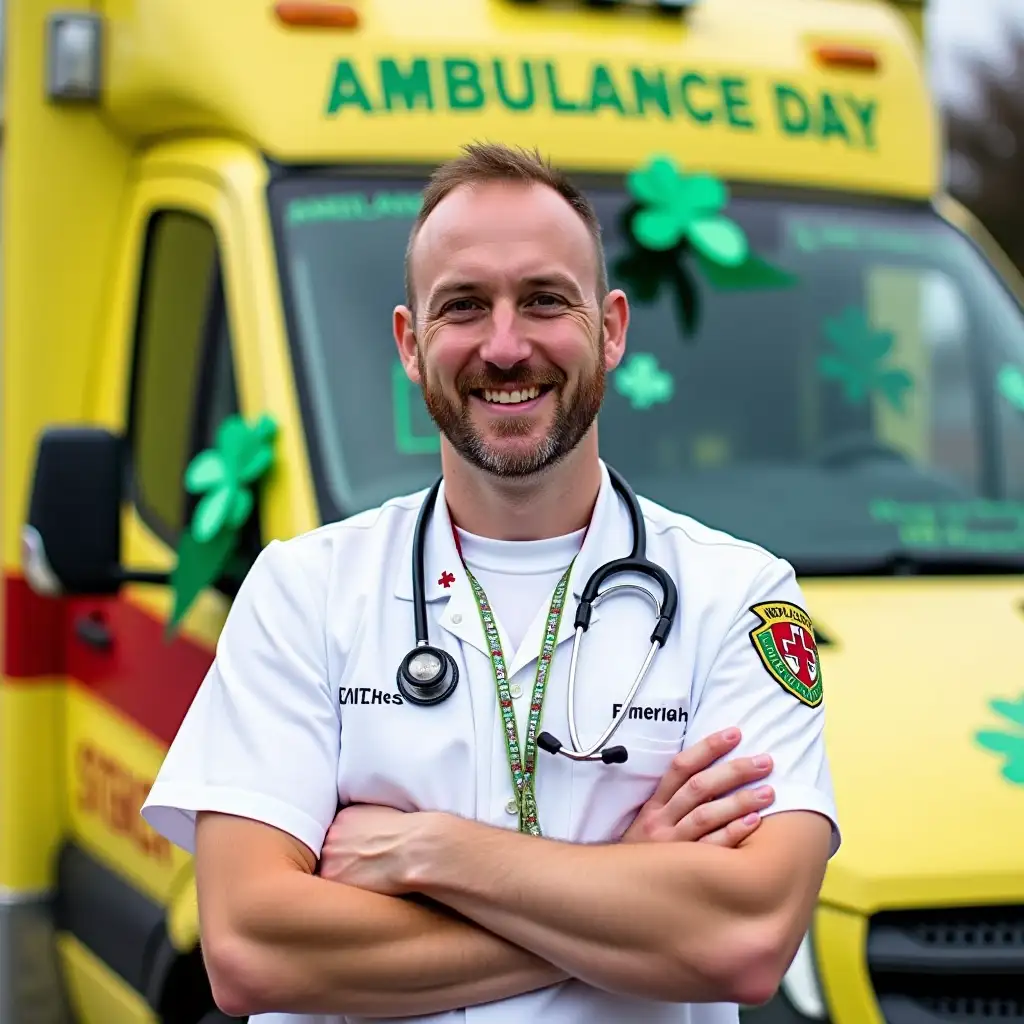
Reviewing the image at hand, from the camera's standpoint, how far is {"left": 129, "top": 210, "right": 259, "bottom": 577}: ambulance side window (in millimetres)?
4367

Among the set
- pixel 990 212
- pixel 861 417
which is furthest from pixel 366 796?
pixel 990 212

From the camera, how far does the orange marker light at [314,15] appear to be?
4539 millimetres

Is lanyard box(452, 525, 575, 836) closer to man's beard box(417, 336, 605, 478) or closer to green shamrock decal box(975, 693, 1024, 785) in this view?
man's beard box(417, 336, 605, 478)

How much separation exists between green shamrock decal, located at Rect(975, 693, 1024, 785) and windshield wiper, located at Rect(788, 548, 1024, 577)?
0.61m

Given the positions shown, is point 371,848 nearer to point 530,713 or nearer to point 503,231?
point 530,713

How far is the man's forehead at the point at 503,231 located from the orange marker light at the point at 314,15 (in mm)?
1990

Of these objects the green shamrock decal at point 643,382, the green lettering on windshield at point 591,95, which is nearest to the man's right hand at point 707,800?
the green shamrock decal at point 643,382

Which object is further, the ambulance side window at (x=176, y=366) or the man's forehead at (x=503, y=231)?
the ambulance side window at (x=176, y=366)

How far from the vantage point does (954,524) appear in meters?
4.24

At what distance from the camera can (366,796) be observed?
265 centimetres

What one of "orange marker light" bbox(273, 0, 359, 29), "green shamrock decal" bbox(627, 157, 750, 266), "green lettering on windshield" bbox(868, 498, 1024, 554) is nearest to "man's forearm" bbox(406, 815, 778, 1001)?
"green lettering on windshield" bbox(868, 498, 1024, 554)

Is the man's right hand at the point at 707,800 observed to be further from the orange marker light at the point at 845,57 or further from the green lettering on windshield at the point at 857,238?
the orange marker light at the point at 845,57

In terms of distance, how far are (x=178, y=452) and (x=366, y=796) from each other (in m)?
2.13

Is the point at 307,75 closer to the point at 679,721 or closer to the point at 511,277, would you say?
the point at 511,277
